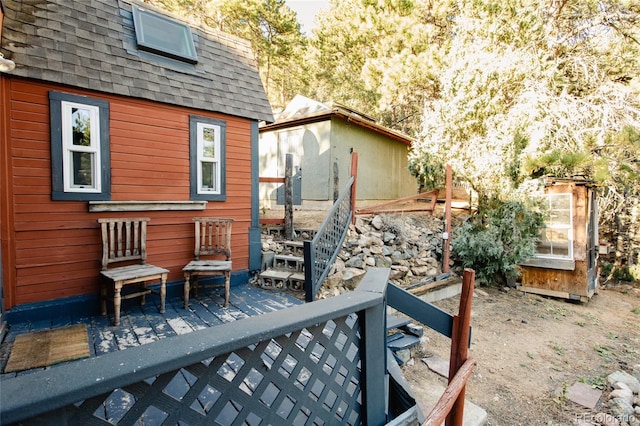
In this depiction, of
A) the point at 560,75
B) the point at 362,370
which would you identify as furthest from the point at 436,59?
the point at 362,370

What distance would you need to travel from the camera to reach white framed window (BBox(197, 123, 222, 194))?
4.96 metres

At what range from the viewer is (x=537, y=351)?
4.52m

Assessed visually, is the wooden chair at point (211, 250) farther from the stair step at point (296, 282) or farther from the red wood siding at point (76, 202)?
the stair step at point (296, 282)

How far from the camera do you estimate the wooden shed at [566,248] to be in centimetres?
643

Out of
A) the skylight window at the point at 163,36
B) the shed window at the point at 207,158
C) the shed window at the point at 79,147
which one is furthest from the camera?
the shed window at the point at 207,158

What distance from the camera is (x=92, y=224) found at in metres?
4.00

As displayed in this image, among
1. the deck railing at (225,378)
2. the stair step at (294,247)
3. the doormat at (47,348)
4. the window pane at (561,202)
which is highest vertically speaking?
the window pane at (561,202)

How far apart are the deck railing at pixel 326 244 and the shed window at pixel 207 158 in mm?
1760

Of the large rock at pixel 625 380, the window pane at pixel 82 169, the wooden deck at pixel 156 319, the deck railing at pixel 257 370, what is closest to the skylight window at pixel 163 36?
the window pane at pixel 82 169

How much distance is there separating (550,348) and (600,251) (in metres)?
4.42

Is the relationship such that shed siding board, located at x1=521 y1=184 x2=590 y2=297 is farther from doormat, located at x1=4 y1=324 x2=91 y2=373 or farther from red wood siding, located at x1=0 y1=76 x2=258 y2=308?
doormat, located at x1=4 y1=324 x2=91 y2=373

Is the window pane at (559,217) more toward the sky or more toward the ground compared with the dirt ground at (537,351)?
more toward the sky

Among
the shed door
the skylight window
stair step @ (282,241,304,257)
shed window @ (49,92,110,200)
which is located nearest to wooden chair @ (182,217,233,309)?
stair step @ (282,241,304,257)

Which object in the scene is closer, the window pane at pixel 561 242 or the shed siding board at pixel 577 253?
the shed siding board at pixel 577 253
